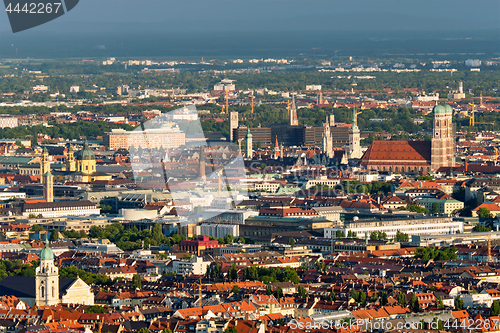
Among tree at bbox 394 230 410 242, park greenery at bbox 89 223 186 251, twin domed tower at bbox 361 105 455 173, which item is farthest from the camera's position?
twin domed tower at bbox 361 105 455 173

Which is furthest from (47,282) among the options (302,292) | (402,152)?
(402,152)

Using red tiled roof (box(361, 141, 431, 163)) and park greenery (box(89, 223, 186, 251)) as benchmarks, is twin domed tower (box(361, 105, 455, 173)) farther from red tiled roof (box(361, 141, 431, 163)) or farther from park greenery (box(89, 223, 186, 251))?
park greenery (box(89, 223, 186, 251))

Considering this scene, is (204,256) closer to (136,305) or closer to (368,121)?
(136,305)

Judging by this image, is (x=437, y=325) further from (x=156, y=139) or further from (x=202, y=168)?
(x=156, y=139)

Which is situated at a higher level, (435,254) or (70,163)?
(435,254)

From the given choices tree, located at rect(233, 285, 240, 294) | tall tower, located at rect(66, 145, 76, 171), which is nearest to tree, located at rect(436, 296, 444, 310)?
tree, located at rect(233, 285, 240, 294)

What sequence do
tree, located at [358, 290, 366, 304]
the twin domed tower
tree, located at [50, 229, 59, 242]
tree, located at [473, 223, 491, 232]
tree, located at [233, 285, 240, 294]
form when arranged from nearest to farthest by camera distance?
tree, located at [358, 290, 366, 304], tree, located at [233, 285, 240, 294], tree, located at [50, 229, 59, 242], tree, located at [473, 223, 491, 232], the twin domed tower

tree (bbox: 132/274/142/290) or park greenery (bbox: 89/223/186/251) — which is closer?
tree (bbox: 132/274/142/290)
